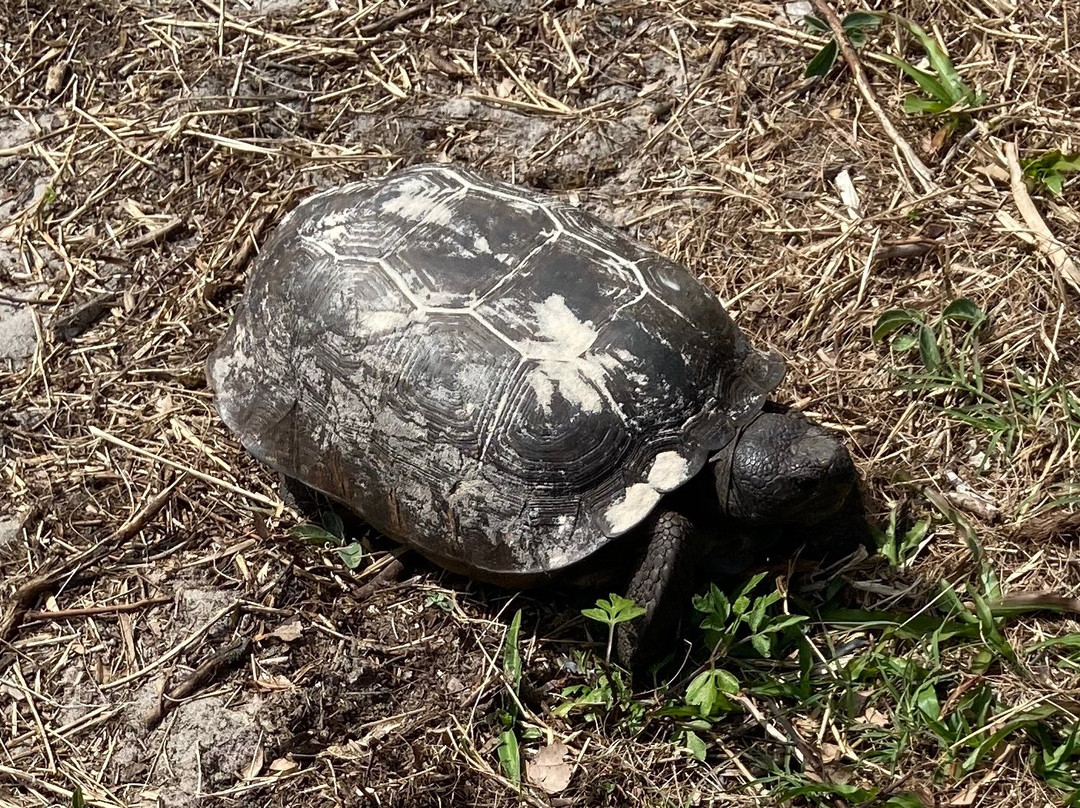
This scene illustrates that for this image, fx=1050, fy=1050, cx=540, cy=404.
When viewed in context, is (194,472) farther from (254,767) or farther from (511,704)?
(511,704)

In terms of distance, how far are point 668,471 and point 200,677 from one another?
5.20ft

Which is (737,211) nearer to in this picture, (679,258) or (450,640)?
(679,258)

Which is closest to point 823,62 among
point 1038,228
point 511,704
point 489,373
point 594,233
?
point 1038,228

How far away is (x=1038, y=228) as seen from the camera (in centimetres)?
384

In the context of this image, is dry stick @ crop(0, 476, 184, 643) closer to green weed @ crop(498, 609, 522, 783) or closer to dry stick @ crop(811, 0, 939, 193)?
green weed @ crop(498, 609, 522, 783)

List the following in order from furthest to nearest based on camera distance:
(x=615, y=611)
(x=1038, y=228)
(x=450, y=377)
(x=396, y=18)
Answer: (x=396, y=18) < (x=1038, y=228) < (x=450, y=377) < (x=615, y=611)

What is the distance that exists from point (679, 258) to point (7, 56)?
3323mm

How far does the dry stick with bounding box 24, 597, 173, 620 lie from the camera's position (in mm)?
3428

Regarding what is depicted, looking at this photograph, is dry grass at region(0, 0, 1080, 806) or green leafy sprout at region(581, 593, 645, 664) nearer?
green leafy sprout at region(581, 593, 645, 664)

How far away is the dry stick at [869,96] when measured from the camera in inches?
162

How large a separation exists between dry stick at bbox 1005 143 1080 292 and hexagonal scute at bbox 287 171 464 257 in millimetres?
2114

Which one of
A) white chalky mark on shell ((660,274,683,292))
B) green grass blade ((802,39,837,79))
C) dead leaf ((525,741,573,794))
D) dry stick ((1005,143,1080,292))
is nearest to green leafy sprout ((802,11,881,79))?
green grass blade ((802,39,837,79))

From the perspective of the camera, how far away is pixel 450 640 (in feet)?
10.8

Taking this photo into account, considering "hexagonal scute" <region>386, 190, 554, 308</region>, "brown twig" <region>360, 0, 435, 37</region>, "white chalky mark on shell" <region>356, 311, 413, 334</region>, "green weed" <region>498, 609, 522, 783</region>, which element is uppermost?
"hexagonal scute" <region>386, 190, 554, 308</region>
